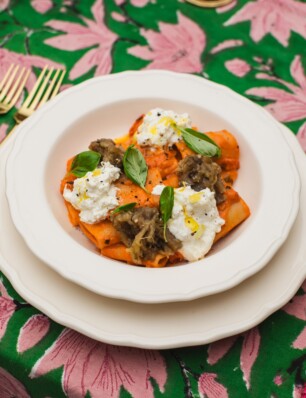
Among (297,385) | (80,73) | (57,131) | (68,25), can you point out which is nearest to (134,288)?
(297,385)

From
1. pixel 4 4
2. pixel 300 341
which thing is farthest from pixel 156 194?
pixel 4 4

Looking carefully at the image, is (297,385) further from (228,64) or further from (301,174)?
(228,64)

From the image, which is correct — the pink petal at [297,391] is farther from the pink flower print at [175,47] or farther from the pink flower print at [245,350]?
the pink flower print at [175,47]

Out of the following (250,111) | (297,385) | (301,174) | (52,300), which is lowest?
(297,385)

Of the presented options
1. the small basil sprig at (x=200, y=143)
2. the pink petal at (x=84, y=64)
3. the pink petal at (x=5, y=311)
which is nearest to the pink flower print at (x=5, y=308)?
the pink petal at (x=5, y=311)

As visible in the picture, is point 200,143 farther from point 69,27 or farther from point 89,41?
point 69,27

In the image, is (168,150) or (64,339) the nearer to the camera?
(64,339)
